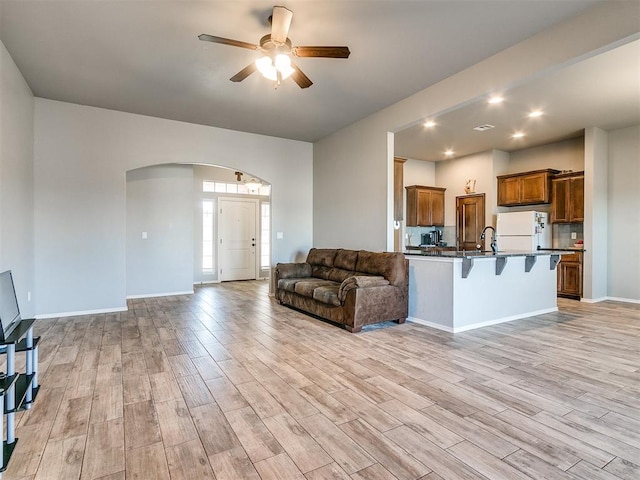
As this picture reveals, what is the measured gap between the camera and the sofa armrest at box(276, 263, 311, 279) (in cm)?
575

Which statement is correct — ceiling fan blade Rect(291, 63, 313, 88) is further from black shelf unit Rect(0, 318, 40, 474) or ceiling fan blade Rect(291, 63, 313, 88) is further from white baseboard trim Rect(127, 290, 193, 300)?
white baseboard trim Rect(127, 290, 193, 300)

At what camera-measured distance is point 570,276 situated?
6.36 metres

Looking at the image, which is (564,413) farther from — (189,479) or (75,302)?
(75,302)

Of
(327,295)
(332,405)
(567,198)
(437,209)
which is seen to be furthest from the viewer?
(437,209)

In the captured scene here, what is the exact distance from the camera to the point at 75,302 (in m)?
4.93

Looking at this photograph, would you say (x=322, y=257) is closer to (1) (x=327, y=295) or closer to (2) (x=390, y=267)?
(1) (x=327, y=295)

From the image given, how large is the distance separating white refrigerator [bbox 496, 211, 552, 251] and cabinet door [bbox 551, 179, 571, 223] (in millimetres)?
219

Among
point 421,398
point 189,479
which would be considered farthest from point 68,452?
point 421,398

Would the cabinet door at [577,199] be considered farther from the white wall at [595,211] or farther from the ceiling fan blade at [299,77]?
the ceiling fan blade at [299,77]

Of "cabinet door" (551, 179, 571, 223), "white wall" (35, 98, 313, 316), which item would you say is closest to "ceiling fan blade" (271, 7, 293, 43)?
"white wall" (35, 98, 313, 316)

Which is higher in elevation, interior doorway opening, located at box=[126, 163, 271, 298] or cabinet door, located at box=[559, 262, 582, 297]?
interior doorway opening, located at box=[126, 163, 271, 298]

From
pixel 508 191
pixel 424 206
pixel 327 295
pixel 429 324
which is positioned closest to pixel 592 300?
pixel 508 191

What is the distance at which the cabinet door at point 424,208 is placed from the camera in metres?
8.17

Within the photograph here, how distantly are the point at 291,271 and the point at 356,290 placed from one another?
1.91 m
